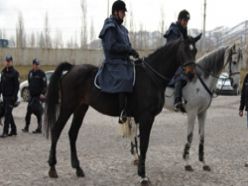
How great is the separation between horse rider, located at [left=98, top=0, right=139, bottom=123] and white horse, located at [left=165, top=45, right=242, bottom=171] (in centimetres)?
168

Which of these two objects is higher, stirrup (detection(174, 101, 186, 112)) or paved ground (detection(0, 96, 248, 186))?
stirrup (detection(174, 101, 186, 112))

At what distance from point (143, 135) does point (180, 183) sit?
0.97m

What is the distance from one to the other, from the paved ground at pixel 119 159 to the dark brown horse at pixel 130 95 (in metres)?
0.45

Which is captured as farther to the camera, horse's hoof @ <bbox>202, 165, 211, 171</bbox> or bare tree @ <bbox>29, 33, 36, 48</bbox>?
bare tree @ <bbox>29, 33, 36, 48</bbox>

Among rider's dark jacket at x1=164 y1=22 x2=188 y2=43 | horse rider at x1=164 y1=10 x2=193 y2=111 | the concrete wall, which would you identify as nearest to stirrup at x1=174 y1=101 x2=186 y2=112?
horse rider at x1=164 y1=10 x2=193 y2=111

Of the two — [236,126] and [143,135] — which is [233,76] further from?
[236,126]

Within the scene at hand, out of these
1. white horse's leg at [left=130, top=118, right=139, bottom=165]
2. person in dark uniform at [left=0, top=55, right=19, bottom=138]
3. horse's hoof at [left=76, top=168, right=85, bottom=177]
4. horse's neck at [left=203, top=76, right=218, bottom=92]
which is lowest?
horse's hoof at [left=76, top=168, right=85, bottom=177]

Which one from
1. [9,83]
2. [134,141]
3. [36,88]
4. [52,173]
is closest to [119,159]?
[134,141]

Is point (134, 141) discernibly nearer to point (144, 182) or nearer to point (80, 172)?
point (80, 172)

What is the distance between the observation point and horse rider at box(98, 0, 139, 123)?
7395mm

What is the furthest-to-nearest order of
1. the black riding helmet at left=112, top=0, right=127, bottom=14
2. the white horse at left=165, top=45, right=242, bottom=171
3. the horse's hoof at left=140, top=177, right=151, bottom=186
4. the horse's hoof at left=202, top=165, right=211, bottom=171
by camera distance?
the white horse at left=165, top=45, right=242, bottom=171
the horse's hoof at left=202, top=165, right=211, bottom=171
the black riding helmet at left=112, top=0, right=127, bottom=14
the horse's hoof at left=140, top=177, right=151, bottom=186

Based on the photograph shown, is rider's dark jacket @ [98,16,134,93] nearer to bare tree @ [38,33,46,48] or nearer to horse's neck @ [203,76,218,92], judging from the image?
horse's neck @ [203,76,218,92]

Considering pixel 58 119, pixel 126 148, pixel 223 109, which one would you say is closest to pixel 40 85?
pixel 126 148

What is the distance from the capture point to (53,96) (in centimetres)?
824
